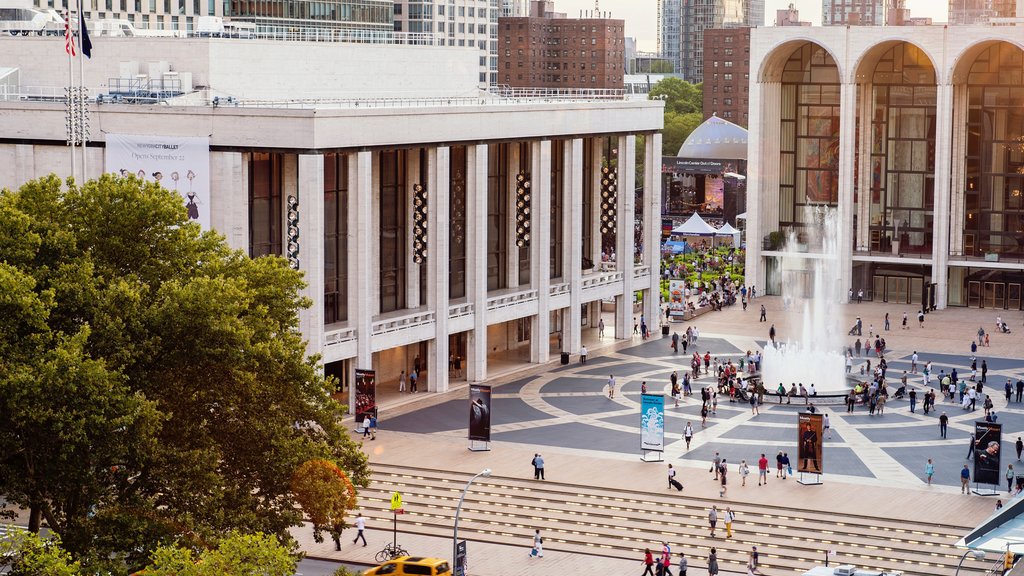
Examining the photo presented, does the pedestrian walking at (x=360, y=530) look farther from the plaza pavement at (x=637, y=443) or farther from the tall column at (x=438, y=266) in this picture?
the tall column at (x=438, y=266)

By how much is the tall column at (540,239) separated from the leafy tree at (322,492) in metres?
47.9

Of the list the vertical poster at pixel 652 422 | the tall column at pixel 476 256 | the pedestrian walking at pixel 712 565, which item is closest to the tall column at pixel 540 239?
the tall column at pixel 476 256

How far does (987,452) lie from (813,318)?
48.6 metres

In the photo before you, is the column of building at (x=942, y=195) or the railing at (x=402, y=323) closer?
the railing at (x=402, y=323)

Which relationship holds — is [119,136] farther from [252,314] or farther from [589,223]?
[589,223]

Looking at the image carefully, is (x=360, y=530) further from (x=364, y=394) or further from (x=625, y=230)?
(x=625, y=230)

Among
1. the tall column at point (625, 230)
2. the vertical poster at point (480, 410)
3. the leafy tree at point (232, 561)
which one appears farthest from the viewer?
the tall column at point (625, 230)

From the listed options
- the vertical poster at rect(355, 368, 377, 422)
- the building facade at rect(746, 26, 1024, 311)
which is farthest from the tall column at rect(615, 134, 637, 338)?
the vertical poster at rect(355, 368, 377, 422)

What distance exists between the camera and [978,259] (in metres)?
125

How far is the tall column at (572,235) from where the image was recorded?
333 ft

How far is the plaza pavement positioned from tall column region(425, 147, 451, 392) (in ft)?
4.89

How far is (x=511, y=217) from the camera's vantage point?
100m

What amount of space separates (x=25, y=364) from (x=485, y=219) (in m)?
49.2

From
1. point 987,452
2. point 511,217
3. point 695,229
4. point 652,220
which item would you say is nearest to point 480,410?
point 987,452
